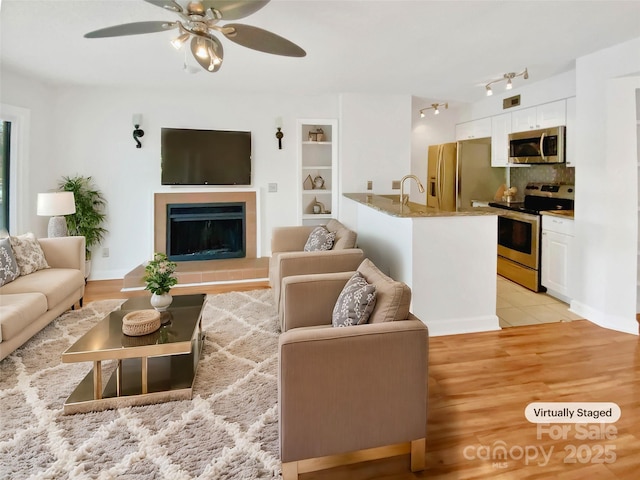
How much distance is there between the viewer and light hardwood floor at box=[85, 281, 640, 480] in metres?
1.82

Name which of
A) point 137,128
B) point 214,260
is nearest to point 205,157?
point 137,128

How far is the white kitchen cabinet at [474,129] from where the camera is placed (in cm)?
567

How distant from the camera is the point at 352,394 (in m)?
1.71

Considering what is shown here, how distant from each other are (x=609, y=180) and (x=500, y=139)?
85.5 inches

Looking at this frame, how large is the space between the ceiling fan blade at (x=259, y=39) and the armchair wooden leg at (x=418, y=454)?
218cm

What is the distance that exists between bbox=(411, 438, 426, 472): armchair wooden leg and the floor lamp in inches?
162

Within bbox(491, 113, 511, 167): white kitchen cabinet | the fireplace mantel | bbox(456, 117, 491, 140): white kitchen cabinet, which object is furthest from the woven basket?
bbox(456, 117, 491, 140): white kitchen cabinet

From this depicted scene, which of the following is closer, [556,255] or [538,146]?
[556,255]

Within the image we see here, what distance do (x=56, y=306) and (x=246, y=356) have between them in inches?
71.9

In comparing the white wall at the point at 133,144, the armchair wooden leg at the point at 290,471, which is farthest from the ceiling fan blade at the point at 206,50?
the white wall at the point at 133,144

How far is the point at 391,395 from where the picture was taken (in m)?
1.76

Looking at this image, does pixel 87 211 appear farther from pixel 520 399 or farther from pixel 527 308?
pixel 527 308

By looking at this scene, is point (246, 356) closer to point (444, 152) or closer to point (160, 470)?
point (160, 470)

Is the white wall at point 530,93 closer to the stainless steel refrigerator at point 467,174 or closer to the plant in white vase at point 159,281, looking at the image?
the stainless steel refrigerator at point 467,174
